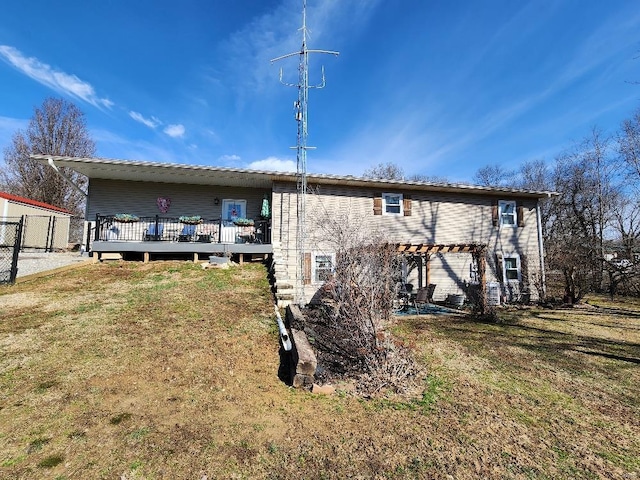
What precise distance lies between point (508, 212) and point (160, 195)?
552 inches

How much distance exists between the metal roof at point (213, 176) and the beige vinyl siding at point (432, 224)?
349mm

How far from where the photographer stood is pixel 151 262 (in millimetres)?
10328

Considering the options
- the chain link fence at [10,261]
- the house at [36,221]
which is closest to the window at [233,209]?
the chain link fence at [10,261]

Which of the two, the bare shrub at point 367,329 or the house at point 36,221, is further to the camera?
the house at point 36,221

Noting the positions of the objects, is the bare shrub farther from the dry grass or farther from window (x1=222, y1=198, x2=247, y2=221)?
window (x1=222, y1=198, x2=247, y2=221)

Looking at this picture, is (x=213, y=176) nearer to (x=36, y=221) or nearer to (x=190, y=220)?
(x=190, y=220)

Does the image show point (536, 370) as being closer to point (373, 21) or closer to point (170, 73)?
point (373, 21)

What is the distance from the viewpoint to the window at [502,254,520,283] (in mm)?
12648

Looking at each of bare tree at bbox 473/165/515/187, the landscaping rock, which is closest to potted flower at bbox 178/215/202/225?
the landscaping rock

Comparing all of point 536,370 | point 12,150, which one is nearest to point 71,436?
point 536,370

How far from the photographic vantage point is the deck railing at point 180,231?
10922 mm

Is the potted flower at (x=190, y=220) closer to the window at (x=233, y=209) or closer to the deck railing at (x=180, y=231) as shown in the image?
the deck railing at (x=180, y=231)

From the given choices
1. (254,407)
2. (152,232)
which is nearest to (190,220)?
(152,232)

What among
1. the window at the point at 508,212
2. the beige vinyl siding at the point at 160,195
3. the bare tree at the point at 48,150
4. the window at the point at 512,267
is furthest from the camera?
the bare tree at the point at 48,150
